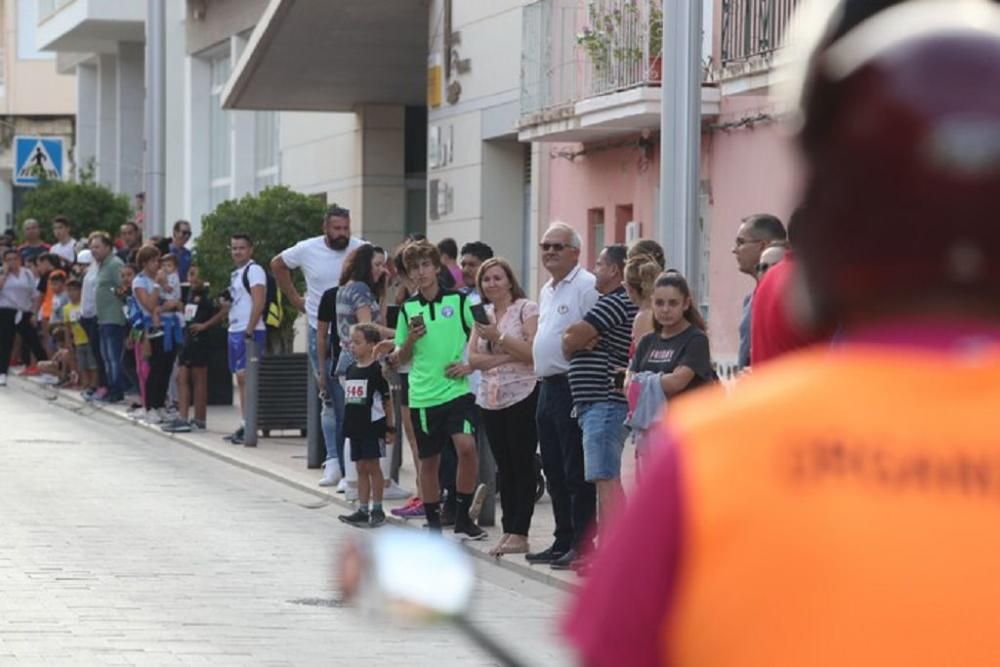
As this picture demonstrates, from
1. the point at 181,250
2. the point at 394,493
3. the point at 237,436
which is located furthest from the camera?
the point at 181,250

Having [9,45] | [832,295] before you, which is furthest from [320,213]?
[9,45]

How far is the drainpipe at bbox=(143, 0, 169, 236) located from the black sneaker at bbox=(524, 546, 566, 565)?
57.6 ft

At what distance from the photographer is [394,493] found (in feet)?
50.6

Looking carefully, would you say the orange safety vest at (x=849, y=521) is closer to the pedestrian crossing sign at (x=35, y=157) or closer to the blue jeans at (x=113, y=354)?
the blue jeans at (x=113, y=354)

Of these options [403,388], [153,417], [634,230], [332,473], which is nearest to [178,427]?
[153,417]

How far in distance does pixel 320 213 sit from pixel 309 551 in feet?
33.8

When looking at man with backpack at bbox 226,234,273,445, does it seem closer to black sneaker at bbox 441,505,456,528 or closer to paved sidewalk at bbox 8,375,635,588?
paved sidewalk at bbox 8,375,635,588

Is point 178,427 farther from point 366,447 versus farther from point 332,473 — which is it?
point 366,447

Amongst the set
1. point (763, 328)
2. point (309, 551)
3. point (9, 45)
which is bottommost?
point (309, 551)

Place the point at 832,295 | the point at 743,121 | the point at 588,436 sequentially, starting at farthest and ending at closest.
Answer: the point at 743,121
the point at 588,436
the point at 832,295

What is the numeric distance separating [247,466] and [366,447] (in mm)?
4538

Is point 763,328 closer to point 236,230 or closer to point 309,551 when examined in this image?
point 309,551

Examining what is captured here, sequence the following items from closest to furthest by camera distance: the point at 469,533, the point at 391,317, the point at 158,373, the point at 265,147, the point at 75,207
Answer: the point at 469,533 < the point at 391,317 < the point at 158,373 < the point at 75,207 < the point at 265,147

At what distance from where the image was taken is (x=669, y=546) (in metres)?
1.58
